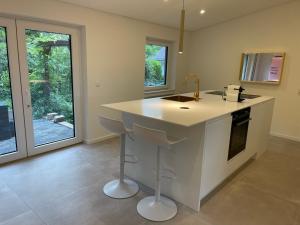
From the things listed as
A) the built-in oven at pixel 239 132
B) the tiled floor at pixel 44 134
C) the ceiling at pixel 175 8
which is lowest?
the tiled floor at pixel 44 134

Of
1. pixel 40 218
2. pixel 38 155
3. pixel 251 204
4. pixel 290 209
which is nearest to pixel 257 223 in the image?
pixel 251 204

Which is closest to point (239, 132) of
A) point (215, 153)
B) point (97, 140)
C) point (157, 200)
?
point (215, 153)

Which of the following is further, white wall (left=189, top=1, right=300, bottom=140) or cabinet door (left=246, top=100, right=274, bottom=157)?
white wall (left=189, top=1, right=300, bottom=140)

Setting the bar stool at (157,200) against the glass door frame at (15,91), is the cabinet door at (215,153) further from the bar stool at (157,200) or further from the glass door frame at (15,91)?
the glass door frame at (15,91)

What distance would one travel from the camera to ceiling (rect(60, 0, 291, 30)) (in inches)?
142

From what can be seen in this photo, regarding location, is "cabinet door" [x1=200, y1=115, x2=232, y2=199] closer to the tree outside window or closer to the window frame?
the window frame

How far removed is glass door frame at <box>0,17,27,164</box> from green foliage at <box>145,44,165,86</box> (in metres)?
2.75

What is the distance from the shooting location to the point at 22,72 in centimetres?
316

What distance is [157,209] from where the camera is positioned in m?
2.30

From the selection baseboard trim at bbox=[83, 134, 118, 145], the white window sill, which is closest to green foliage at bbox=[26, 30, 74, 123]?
baseboard trim at bbox=[83, 134, 118, 145]

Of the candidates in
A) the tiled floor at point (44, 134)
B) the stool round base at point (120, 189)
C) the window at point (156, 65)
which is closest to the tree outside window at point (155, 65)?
the window at point (156, 65)

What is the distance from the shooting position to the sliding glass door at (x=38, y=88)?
10.1ft

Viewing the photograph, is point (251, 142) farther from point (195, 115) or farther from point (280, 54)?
point (280, 54)

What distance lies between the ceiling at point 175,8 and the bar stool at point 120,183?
6.92 ft
